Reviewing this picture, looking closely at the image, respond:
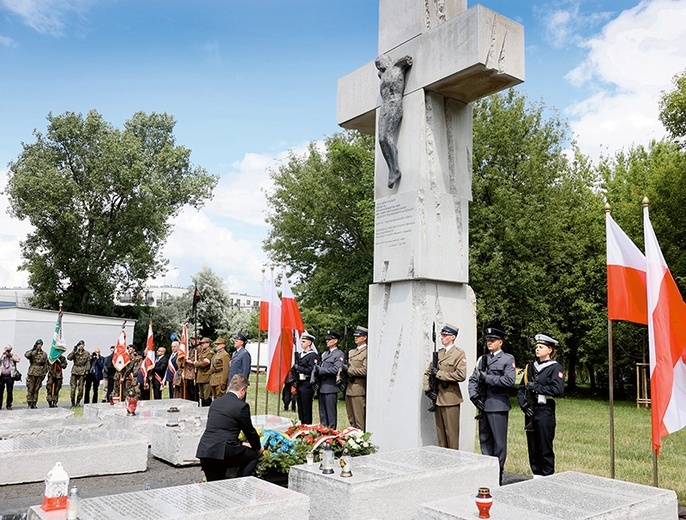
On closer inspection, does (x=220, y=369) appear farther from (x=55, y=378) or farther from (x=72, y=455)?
(x=55, y=378)

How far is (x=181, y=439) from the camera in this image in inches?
352

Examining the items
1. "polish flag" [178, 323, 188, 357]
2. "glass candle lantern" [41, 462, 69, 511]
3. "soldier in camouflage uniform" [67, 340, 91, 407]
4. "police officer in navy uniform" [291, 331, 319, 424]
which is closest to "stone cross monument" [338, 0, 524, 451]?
"glass candle lantern" [41, 462, 69, 511]

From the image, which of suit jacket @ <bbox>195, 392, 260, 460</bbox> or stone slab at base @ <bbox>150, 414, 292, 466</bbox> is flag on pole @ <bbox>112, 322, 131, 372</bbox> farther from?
suit jacket @ <bbox>195, 392, 260, 460</bbox>

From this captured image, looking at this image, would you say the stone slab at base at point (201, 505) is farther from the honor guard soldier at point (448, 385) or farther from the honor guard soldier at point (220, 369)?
the honor guard soldier at point (220, 369)

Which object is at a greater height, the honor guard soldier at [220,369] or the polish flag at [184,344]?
the polish flag at [184,344]

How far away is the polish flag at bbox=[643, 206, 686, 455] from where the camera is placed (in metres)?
6.11

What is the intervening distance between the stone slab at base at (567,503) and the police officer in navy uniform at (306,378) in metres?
7.23

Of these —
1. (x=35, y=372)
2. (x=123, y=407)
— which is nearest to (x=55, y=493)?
(x=123, y=407)

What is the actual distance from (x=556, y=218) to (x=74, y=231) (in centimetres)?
2537

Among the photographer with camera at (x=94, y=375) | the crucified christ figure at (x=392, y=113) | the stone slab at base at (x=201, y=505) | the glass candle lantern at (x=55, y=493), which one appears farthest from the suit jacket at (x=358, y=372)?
the photographer with camera at (x=94, y=375)

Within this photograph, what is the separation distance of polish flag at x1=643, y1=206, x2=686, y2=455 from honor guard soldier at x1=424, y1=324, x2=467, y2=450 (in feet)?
6.59

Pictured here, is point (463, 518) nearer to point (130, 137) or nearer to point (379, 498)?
point (379, 498)

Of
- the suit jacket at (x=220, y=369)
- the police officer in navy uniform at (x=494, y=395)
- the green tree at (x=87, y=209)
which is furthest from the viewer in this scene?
the green tree at (x=87, y=209)

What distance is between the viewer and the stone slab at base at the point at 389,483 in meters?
5.09
